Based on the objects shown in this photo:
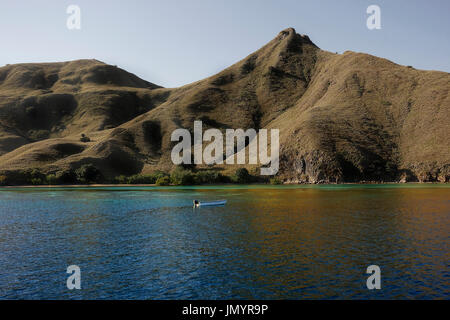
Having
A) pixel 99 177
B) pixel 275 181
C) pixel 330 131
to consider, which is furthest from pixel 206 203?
pixel 99 177

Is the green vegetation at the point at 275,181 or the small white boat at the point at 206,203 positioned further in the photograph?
the green vegetation at the point at 275,181

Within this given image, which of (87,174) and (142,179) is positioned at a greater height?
(87,174)

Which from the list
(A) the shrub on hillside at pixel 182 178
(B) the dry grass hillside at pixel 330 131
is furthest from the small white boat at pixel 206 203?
(B) the dry grass hillside at pixel 330 131

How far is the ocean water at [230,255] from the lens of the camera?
65.9 feet

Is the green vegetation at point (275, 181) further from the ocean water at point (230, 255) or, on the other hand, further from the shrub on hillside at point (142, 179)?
the ocean water at point (230, 255)

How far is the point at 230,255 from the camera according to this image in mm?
27453

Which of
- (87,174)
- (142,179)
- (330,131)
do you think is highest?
(330,131)

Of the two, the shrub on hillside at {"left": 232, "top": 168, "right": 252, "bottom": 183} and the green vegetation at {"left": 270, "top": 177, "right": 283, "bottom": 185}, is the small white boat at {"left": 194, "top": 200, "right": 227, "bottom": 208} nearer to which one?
the green vegetation at {"left": 270, "top": 177, "right": 283, "bottom": 185}

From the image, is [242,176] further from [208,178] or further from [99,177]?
[99,177]

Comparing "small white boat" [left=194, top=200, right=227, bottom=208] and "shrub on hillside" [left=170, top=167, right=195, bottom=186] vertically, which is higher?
"shrub on hillside" [left=170, top=167, right=195, bottom=186]

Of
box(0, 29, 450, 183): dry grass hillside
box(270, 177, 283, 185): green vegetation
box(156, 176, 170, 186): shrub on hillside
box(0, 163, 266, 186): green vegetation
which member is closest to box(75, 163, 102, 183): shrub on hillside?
box(0, 163, 266, 186): green vegetation

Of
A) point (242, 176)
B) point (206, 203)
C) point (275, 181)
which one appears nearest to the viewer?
point (206, 203)

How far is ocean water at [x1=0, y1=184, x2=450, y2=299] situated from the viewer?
2009 cm

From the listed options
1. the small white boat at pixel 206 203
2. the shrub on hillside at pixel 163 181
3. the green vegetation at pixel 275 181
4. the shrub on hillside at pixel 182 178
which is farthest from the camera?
the shrub on hillside at pixel 163 181
